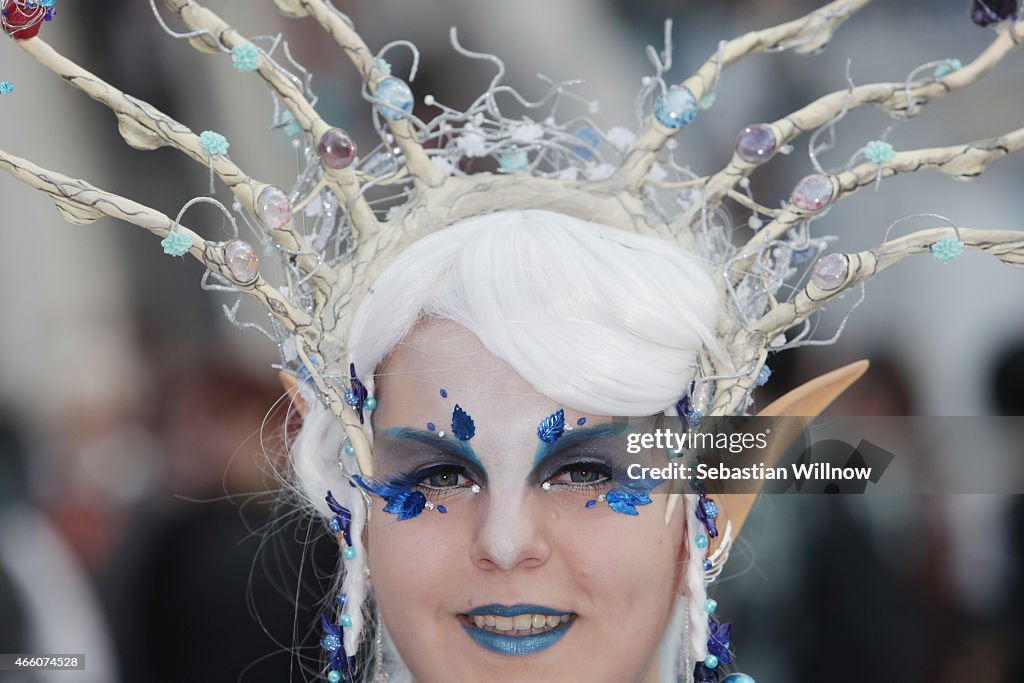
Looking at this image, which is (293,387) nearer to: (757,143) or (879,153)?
(757,143)

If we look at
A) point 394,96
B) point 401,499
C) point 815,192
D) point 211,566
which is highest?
point 394,96

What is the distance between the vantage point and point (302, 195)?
1515mm

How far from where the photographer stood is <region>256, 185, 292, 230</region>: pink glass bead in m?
1.32

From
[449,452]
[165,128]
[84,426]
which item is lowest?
[449,452]

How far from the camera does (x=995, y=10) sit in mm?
1298

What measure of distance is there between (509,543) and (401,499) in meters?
0.17

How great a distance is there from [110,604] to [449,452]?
1.38 meters

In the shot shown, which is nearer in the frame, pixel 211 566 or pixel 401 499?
pixel 401 499

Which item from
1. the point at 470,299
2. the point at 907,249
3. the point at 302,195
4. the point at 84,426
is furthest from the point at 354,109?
the point at 907,249

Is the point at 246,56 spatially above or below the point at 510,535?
above

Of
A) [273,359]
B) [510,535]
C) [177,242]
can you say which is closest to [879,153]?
[510,535]

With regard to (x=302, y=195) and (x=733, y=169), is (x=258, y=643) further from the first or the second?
(x=733, y=169)

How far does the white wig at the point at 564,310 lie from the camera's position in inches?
50.1

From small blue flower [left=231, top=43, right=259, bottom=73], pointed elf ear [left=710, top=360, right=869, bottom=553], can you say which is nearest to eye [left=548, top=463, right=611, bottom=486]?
pointed elf ear [left=710, top=360, right=869, bottom=553]
